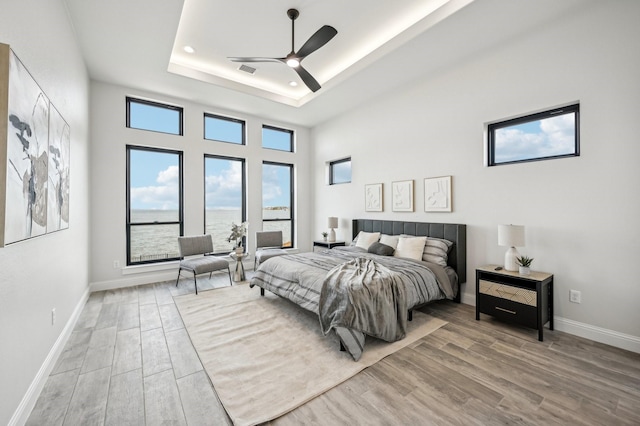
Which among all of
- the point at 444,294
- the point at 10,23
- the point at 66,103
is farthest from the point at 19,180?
the point at 444,294

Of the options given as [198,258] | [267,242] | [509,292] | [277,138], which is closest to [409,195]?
[509,292]

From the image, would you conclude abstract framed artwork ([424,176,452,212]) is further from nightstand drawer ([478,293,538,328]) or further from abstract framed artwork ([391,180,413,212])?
nightstand drawer ([478,293,538,328])

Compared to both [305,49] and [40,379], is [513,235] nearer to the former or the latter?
[305,49]

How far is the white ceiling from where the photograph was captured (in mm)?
2875

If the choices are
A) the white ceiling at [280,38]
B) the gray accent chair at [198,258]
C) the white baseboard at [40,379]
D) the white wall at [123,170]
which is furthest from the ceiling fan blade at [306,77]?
the white baseboard at [40,379]

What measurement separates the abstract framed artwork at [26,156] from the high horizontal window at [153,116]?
2481 millimetres

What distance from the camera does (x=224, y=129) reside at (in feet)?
18.7

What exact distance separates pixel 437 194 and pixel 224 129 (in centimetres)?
441

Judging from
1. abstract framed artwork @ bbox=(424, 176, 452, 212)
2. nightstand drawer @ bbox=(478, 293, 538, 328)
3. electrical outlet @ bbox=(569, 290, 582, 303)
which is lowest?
nightstand drawer @ bbox=(478, 293, 538, 328)

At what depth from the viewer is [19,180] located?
5.25ft

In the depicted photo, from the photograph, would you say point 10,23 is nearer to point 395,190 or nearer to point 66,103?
point 66,103

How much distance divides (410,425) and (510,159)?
3.25m

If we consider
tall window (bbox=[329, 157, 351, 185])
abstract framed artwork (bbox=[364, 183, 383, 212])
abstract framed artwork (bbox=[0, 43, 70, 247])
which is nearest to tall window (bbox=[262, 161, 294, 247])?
tall window (bbox=[329, 157, 351, 185])

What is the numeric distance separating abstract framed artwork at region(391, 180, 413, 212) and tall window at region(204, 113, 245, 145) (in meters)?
3.43
